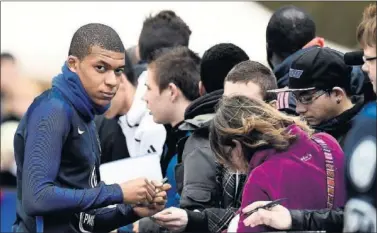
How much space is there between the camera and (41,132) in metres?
5.76

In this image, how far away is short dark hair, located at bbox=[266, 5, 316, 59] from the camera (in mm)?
7180

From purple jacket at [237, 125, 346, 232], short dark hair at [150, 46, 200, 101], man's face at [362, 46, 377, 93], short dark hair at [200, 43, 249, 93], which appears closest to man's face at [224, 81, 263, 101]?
short dark hair at [200, 43, 249, 93]

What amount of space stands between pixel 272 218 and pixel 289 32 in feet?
8.29

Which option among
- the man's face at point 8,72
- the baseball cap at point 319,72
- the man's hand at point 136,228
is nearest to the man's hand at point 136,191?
the baseball cap at point 319,72

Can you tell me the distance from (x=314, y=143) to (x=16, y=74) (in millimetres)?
6192

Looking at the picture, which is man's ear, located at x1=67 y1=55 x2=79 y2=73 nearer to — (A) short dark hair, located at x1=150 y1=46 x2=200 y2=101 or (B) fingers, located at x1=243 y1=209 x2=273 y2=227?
(A) short dark hair, located at x1=150 y1=46 x2=200 y2=101

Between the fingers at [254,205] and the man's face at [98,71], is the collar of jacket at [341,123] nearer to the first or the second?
the man's face at [98,71]

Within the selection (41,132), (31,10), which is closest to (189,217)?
(41,132)

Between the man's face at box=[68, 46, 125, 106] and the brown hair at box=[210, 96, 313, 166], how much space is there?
3.01 feet

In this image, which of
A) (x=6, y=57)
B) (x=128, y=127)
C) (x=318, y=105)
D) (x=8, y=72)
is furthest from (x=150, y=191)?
(x=6, y=57)

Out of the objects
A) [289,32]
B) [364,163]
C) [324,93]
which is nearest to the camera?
[364,163]

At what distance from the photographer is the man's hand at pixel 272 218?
15.8 feet

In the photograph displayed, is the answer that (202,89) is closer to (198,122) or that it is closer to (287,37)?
(198,122)

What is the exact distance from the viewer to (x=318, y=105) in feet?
20.1
